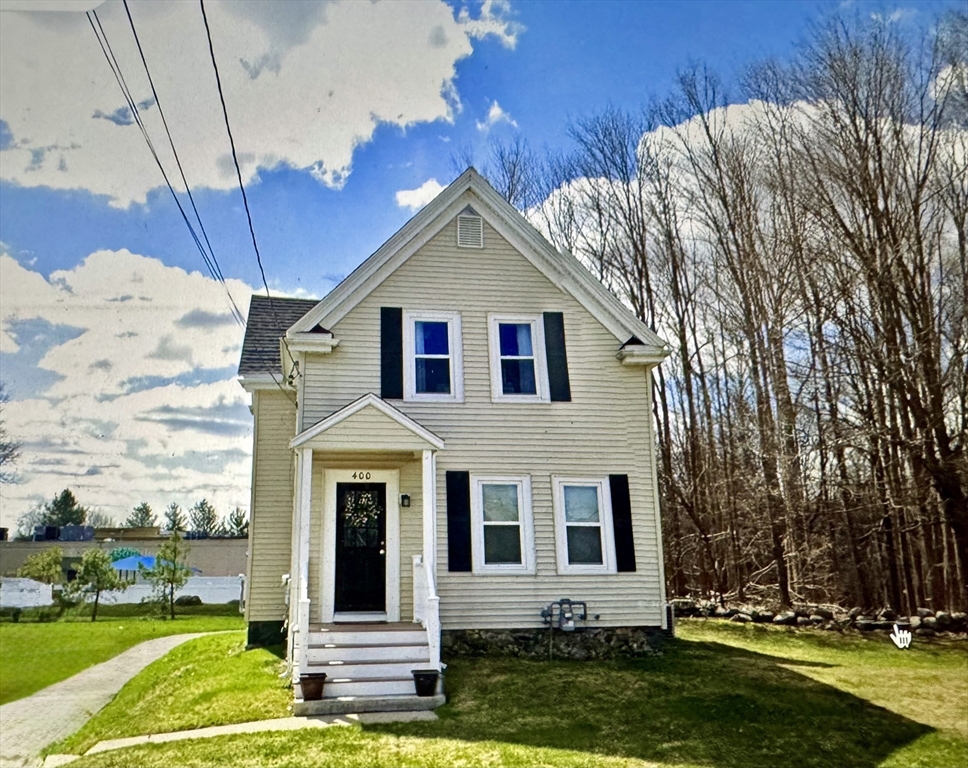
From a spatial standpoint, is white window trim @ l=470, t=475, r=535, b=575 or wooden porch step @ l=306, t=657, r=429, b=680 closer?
wooden porch step @ l=306, t=657, r=429, b=680

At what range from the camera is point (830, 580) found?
19031mm

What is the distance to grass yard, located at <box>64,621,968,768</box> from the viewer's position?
19.9 ft

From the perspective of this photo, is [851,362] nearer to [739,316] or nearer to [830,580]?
[739,316]

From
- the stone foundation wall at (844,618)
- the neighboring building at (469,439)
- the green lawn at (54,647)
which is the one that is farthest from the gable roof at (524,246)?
the green lawn at (54,647)

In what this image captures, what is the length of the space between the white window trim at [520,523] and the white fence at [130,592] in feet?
19.5

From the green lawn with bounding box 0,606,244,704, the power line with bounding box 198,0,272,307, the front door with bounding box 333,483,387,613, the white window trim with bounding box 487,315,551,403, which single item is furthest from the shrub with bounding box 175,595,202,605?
the power line with bounding box 198,0,272,307

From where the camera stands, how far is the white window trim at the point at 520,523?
1020cm

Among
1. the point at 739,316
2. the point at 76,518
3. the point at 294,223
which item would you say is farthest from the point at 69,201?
the point at 76,518

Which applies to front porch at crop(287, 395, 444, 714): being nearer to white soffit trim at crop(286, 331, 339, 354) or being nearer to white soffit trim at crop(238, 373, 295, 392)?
white soffit trim at crop(286, 331, 339, 354)

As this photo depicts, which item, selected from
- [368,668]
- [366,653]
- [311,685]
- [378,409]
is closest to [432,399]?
[378,409]

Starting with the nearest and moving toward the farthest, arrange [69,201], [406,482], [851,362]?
1. [69,201]
2. [406,482]
3. [851,362]

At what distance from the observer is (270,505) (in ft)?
39.9

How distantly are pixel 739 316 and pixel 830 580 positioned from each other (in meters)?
7.42

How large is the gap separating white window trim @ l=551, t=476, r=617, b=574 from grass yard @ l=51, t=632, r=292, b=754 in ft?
13.5
